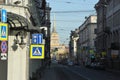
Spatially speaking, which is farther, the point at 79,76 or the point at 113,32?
A: the point at 113,32

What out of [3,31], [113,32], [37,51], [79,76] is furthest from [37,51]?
[113,32]

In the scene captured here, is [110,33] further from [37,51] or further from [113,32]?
[37,51]

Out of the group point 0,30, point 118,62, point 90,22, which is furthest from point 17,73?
point 90,22

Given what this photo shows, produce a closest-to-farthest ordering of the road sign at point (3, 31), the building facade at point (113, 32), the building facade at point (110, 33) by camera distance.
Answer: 1. the road sign at point (3, 31)
2. the building facade at point (113, 32)
3. the building facade at point (110, 33)

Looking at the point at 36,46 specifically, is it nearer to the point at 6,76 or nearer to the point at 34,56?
the point at 34,56

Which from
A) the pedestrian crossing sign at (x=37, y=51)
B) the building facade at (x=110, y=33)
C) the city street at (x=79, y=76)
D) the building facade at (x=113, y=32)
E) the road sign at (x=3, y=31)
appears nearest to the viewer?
the road sign at (x=3, y=31)

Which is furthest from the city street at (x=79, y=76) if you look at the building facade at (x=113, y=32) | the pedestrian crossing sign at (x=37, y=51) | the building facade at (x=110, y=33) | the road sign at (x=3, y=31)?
the road sign at (x=3, y=31)

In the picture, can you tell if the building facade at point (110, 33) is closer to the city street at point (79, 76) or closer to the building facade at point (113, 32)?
the building facade at point (113, 32)

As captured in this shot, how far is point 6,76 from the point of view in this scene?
28844mm

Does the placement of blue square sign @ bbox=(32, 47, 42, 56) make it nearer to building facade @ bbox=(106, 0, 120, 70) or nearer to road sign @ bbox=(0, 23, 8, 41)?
road sign @ bbox=(0, 23, 8, 41)

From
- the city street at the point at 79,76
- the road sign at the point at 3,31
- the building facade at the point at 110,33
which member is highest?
the building facade at the point at 110,33

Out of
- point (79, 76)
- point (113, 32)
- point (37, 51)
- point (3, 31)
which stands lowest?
point (79, 76)

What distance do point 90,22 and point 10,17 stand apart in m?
131

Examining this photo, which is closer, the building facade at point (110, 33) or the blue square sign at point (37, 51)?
the blue square sign at point (37, 51)
